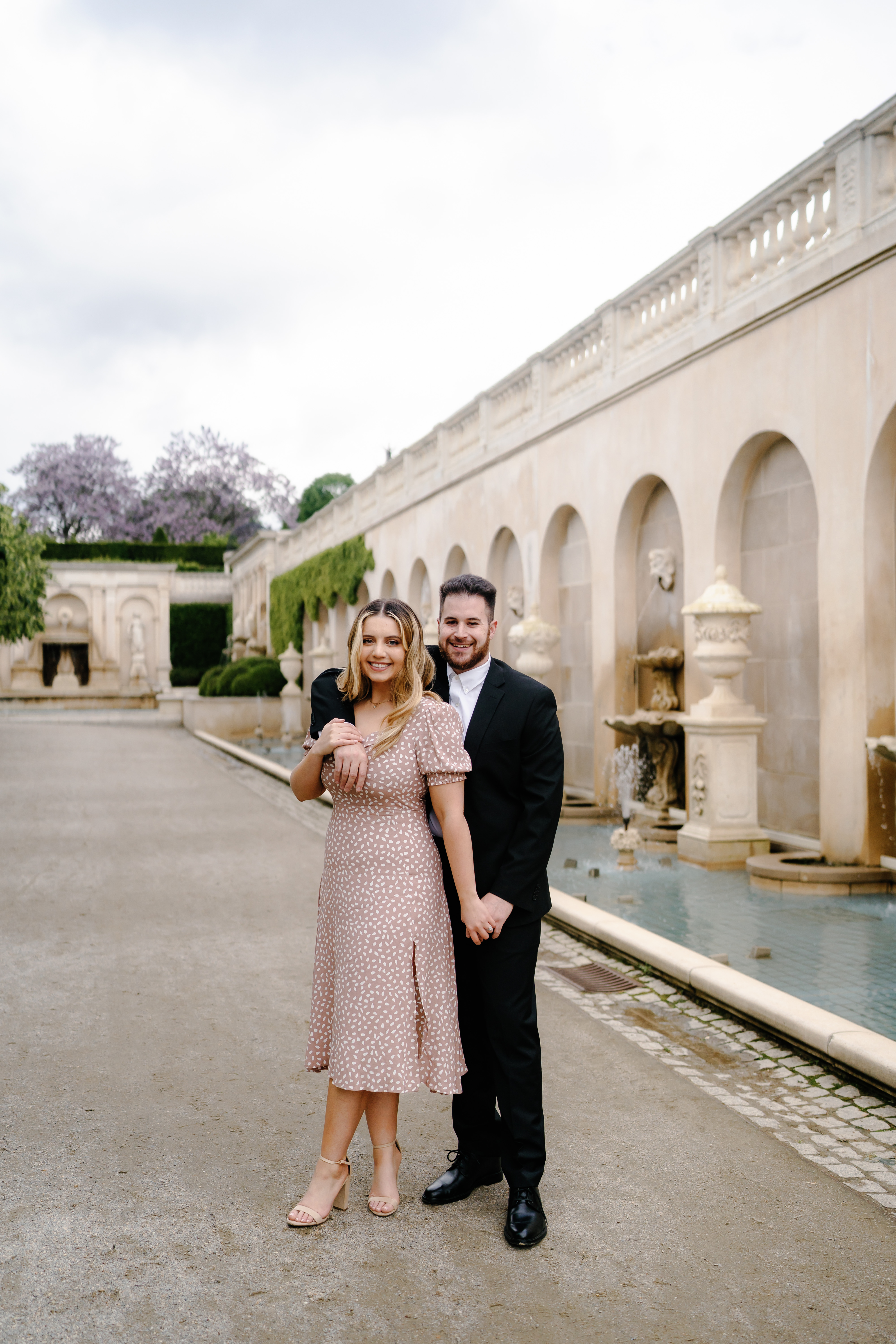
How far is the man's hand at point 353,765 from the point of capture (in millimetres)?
3068

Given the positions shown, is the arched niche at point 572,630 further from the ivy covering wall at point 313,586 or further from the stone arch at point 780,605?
the ivy covering wall at point 313,586

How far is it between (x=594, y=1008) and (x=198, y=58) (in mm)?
8974

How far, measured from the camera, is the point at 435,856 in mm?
3229

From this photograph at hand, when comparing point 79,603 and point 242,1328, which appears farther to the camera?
point 79,603

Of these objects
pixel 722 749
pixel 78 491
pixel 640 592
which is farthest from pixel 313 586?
pixel 78 491

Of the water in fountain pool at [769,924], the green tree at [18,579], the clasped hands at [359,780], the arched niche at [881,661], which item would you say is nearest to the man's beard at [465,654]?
the clasped hands at [359,780]

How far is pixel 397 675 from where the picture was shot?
3.23 metres

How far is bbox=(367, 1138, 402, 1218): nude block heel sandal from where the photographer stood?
3.24 m

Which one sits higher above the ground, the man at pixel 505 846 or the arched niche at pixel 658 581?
the arched niche at pixel 658 581

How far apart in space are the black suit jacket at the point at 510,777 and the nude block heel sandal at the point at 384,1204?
80cm

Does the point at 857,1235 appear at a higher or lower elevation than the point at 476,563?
lower

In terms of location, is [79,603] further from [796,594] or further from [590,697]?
[796,594]

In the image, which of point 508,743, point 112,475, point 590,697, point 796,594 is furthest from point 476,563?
point 112,475

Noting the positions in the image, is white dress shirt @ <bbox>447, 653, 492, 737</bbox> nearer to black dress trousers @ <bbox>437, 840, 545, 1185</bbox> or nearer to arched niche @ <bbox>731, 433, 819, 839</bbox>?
black dress trousers @ <bbox>437, 840, 545, 1185</bbox>
